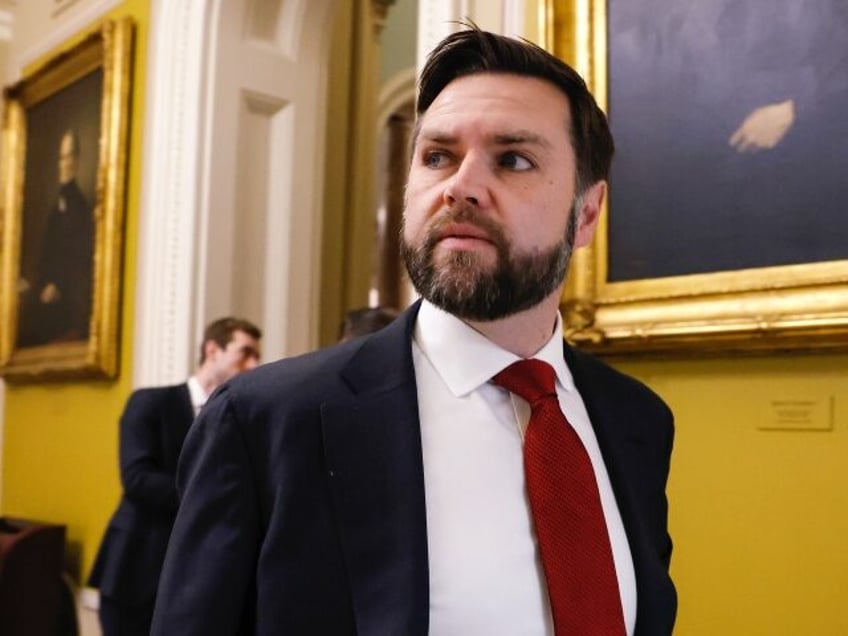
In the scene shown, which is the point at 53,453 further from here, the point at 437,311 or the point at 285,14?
the point at 437,311

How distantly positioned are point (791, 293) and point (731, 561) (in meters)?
0.66

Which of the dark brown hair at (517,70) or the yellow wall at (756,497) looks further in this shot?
the yellow wall at (756,497)

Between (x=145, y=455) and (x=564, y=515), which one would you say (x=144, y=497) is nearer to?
(x=145, y=455)

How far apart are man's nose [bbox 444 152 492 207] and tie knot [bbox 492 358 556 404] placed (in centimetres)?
25

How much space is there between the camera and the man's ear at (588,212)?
1.56 metres

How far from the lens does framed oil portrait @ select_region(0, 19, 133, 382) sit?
5023 mm

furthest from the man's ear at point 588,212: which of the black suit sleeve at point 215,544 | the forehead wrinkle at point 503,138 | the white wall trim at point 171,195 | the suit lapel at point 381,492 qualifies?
the white wall trim at point 171,195

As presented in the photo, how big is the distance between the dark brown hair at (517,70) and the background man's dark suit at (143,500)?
2.42 m

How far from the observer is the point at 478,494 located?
4.41 ft

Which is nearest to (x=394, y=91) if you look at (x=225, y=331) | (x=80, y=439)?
(x=80, y=439)

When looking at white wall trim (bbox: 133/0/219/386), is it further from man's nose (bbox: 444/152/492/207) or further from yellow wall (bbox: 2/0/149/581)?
man's nose (bbox: 444/152/492/207)

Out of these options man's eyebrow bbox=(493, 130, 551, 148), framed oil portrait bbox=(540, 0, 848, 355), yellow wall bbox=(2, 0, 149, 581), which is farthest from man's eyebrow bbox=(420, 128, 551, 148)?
yellow wall bbox=(2, 0, 149, 581)

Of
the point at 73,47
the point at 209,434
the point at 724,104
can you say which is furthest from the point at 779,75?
the point at 73,47

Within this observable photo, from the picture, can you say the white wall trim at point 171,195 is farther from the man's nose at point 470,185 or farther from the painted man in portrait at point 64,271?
the man's nose at point 470,185
